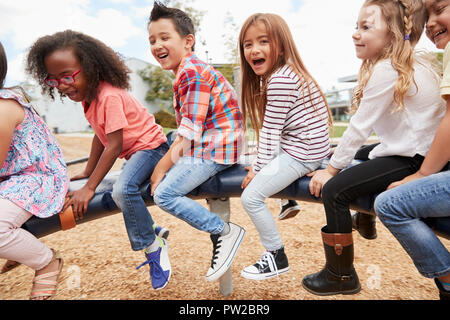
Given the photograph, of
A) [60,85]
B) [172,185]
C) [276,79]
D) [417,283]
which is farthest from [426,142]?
[60,85]

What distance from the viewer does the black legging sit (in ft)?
4.49

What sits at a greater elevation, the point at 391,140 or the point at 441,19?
the point at 441,19

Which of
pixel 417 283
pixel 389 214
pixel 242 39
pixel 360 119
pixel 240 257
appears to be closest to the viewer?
pixel 389 214

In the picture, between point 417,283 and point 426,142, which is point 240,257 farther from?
point 426,142

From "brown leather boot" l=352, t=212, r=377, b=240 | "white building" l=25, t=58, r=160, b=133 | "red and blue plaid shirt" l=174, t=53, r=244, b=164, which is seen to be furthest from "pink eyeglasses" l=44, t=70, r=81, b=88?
"white building" l=25, t=58, r=160, b=133

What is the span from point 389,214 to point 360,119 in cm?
44

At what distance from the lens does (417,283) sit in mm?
2318

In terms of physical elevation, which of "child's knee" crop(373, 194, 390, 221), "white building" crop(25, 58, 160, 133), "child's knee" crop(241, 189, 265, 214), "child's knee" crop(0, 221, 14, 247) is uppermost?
"child's knee" crop(373, 194, 390, 221)

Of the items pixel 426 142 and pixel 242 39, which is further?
pixel 242 39

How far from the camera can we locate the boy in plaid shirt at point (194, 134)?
64.6 inches

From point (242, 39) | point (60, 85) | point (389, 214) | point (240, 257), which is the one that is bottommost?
point (240, 257)

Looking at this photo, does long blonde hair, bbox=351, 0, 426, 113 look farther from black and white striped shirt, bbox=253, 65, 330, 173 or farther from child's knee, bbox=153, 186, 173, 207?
child's knee, bbox=153, 186, 173, 207

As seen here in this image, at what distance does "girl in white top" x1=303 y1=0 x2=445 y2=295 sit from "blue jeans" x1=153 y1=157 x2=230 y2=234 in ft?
1.99

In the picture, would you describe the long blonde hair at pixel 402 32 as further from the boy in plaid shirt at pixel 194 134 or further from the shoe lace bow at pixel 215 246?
the shoe lace bow at pixel 215 246
